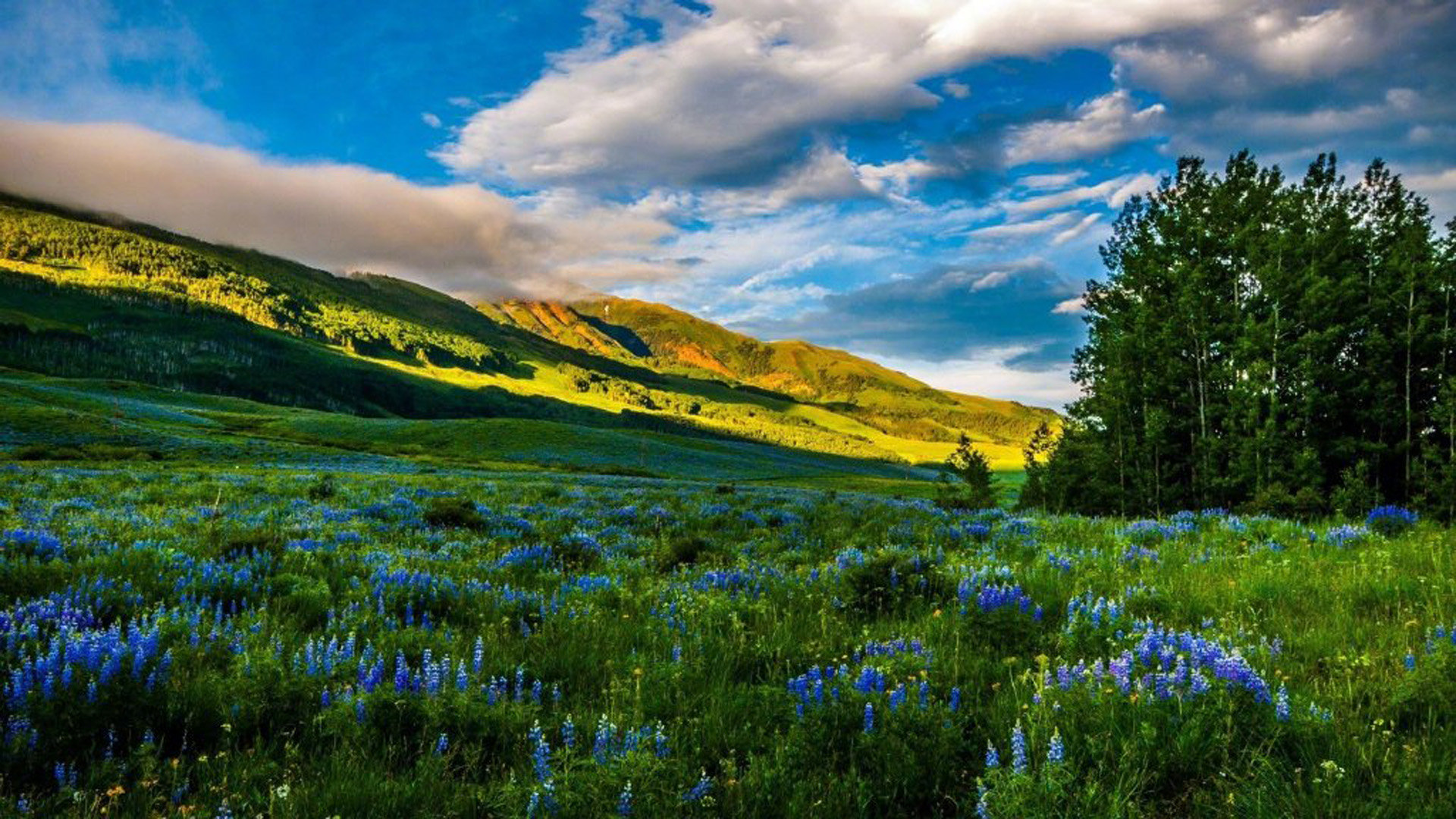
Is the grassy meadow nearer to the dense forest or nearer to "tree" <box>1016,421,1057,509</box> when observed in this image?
the dense forest

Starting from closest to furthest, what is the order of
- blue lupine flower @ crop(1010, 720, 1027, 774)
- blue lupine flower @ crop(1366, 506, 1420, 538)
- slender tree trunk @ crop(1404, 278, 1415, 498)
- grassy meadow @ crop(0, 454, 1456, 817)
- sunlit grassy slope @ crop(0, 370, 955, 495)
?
blue lupine flower @ crop(1010, 720, 1027, 774)
grassy meadow @ crop(0, 454, 1456, 817)
blue lupine flower @ crop(1366, 506, 1420, 538)
slender tree trunk @ crop(1404, 278, 1415, 498)
sunlit grassy slope @ crop(0, 370, 955, 495)

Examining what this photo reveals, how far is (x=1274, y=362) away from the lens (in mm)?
42750

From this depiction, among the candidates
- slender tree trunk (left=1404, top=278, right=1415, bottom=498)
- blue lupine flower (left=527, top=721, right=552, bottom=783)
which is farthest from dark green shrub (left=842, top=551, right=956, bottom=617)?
slender tree trunk (left=1404, top=278, right=1415, bottom=498)

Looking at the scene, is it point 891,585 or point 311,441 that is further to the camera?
point 311,441

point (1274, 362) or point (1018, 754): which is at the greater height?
point (1274, 362)

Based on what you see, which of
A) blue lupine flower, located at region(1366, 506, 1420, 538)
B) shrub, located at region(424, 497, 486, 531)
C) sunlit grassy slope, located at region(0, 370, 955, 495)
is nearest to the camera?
blue lupine flower, located at region(1366, 506, 1420, 538)

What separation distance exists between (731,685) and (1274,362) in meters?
51.2

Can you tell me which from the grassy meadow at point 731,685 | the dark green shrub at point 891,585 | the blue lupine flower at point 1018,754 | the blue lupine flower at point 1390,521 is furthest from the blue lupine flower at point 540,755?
the blue lupine flower at point 1390,521

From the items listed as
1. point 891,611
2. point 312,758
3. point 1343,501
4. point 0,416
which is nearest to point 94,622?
point 312,758

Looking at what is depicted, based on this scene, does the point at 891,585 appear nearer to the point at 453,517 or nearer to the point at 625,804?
the point at 625,804

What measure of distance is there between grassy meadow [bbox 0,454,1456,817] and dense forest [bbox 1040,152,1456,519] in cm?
3346

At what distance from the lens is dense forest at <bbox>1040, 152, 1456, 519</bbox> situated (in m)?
41.3

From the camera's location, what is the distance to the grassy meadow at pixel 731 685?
310 centimetres

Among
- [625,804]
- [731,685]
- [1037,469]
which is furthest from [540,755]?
[1037,469]
